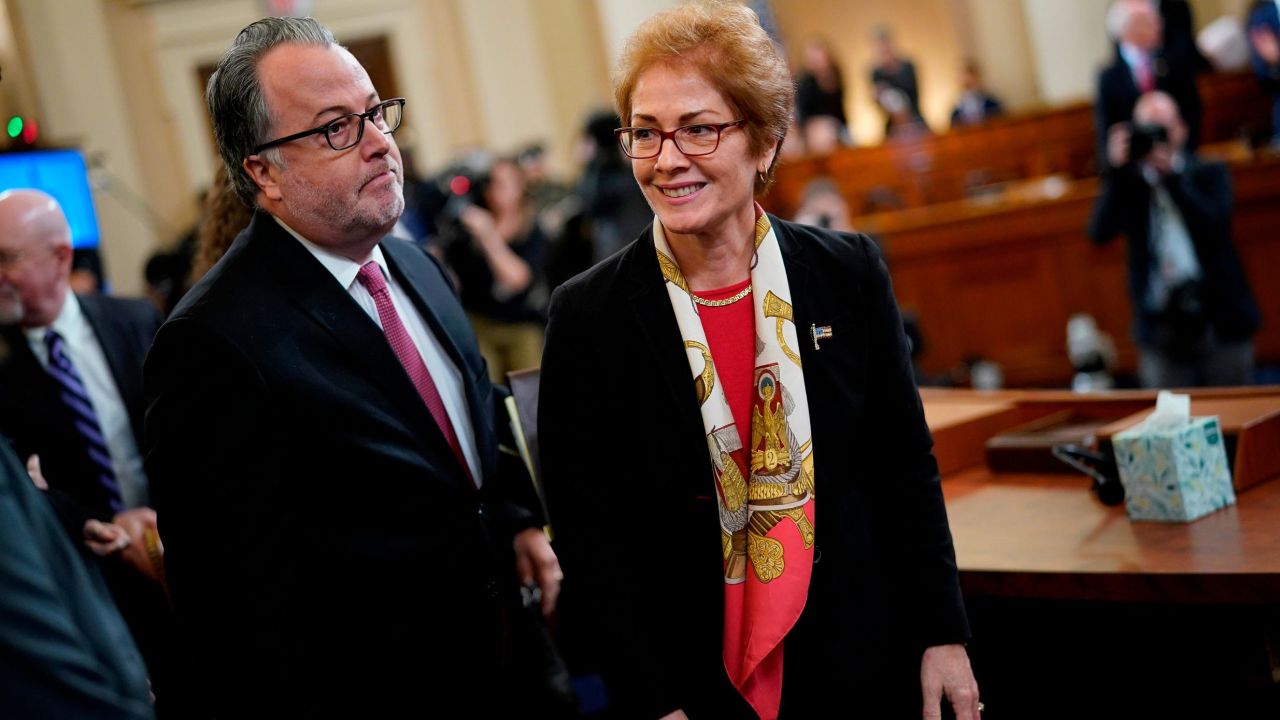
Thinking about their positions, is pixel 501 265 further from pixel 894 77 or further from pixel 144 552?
pixel 894 77

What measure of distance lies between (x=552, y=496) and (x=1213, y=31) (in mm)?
7874

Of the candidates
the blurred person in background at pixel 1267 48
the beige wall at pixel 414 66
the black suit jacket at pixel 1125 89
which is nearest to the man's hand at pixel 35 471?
the black suit jacket at pixel 1125 89

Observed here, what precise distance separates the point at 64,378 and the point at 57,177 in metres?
2.95

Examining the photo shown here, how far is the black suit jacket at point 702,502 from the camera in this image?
1.60 meters

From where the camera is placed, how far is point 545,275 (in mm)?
5508

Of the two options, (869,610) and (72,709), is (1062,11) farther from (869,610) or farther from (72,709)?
(72,709)

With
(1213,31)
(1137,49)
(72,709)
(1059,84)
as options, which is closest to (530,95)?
(1059,84)

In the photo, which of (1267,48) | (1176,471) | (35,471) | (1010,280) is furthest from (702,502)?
(1267,48)

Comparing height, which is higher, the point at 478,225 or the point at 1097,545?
the point at 478,225

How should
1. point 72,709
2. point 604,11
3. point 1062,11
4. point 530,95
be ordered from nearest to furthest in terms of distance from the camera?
point 72,709, point 1062,11, point 604,11, point 530,95

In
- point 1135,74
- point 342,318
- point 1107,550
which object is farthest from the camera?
point 1135,74

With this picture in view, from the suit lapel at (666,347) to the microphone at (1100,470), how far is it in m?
0.86

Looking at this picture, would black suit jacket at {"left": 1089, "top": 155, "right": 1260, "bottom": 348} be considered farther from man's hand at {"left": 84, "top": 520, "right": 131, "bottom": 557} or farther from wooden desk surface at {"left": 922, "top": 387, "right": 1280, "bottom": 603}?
man's hand at {"left": 84, "top": 520, "right": 131, "bottom": 557}

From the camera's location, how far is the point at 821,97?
10.2 meters
